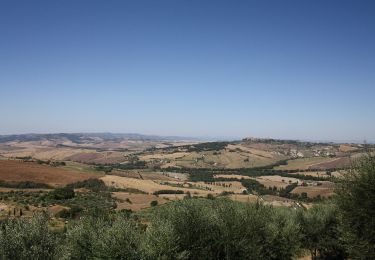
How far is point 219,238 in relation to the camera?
3766 cm

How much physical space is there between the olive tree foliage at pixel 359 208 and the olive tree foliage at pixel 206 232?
30.3 ft

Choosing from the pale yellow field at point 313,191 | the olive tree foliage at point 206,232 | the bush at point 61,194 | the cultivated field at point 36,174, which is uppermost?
the olive tree foliage at point 206,232

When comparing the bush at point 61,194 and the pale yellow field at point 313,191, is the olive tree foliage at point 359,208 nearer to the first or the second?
the bush at point 61,194

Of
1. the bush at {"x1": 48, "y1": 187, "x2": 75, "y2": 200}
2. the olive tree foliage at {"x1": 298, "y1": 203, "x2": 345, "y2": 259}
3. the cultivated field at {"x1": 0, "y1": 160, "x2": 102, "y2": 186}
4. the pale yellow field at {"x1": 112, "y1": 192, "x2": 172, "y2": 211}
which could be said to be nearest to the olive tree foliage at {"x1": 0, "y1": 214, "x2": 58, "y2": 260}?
the olive tree foliage at {"x1": 298, "y1": 203, "x2": 345, "y2": 259}

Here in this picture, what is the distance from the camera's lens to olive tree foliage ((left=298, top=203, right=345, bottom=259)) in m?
57.6

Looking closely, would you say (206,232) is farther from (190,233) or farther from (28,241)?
(28,241)

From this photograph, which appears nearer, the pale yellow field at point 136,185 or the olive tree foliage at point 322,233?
the olive tree foliage at point 322,233

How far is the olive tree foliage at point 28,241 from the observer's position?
87.6ft

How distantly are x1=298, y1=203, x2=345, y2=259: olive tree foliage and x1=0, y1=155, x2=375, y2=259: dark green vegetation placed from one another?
1258cm

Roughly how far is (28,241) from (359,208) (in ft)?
92.7

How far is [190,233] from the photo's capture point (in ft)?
121

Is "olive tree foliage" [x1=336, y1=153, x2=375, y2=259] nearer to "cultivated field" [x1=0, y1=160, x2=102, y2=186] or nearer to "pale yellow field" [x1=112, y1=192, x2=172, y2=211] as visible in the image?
"pale yellow field" [x1=112, y1=192, x2=172, y2=211]

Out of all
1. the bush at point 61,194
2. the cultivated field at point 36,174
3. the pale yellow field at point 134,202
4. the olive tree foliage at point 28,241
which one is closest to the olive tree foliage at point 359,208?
the olive tree foliage at point 28,241

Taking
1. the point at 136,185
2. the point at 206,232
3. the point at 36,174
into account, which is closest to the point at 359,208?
the point at 206,232
